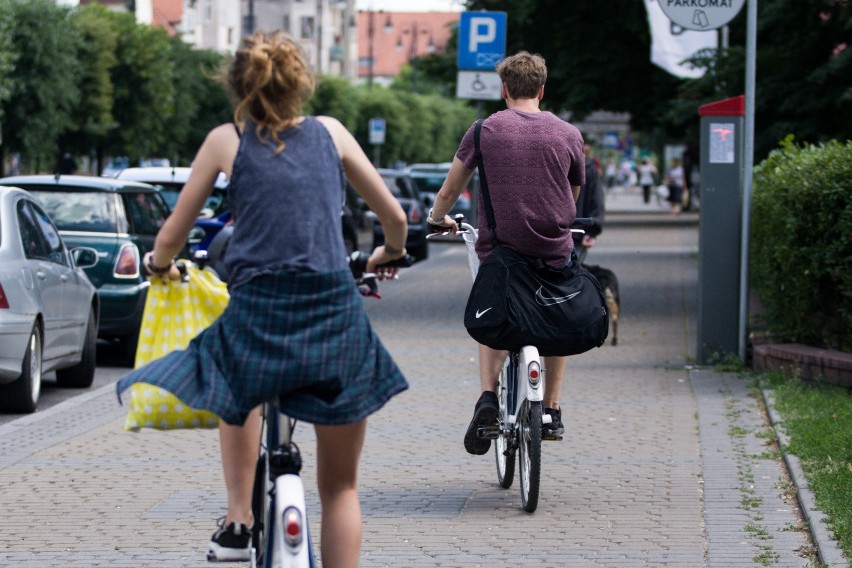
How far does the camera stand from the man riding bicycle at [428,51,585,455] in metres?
6.81

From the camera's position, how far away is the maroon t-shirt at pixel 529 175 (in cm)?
680

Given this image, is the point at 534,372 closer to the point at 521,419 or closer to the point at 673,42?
the point at 521,419

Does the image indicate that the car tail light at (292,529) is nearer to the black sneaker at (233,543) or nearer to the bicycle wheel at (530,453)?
the black sneaker at (233,543)

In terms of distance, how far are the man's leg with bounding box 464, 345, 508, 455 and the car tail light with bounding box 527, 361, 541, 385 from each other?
1.40 feet

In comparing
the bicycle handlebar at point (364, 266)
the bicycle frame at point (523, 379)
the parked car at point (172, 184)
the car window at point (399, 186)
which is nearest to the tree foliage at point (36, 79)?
the car window at point (399, 186)

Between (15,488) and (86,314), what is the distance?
14.8 feet

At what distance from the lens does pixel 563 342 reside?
6941 millimetres

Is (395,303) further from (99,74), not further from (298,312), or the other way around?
(99,74)

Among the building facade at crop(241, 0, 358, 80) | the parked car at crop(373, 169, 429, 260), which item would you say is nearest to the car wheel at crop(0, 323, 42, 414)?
the parked car at crop(373, 169, 429, 260)

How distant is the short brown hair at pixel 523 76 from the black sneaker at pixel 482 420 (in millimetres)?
1321

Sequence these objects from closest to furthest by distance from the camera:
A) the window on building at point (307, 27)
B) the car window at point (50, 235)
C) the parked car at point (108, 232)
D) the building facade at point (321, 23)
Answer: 1. the car window at point (50, 235)
2. the parked car at point (108, 232)
3. the building facade at point (321, 23)
4. the window on building at point (307, 27)

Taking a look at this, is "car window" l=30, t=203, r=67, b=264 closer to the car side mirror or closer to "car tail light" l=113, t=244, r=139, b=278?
the car side mirror

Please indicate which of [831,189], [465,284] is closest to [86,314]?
[831,189]

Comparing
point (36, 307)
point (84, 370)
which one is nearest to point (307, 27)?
point (84, 370)
